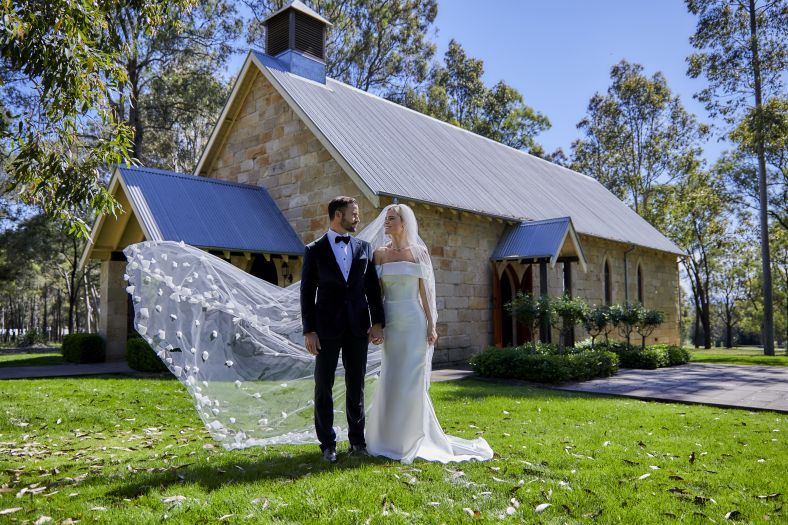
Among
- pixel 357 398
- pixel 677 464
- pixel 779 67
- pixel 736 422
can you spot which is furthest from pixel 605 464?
pixel 779 67

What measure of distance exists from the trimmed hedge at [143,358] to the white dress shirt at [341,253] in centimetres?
851

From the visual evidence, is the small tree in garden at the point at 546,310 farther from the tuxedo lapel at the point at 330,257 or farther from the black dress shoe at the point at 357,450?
the tuxedo lapel at the point at 330,257

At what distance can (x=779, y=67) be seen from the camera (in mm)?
22203

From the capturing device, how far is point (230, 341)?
213 inches

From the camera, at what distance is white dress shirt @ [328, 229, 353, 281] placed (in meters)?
5.05

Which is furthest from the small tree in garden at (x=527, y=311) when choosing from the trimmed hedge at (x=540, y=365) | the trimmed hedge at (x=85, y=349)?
the trimmed hedge at (x=85, y=349)

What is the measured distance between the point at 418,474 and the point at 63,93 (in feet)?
16.4

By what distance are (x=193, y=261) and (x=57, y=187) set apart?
176cm

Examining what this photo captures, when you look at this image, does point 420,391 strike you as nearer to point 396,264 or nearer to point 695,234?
point 396,264

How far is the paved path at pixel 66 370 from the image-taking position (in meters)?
11.9

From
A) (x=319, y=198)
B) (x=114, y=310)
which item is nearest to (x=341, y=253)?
(x=319, y=198)

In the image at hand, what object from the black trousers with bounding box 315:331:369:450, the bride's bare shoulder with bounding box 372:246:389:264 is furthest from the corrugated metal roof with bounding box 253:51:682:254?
the black trousers with bounding box 315:331:369:450

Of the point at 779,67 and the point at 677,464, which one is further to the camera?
the point at 779,67

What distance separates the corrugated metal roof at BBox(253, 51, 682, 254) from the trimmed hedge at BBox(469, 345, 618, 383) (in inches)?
148
